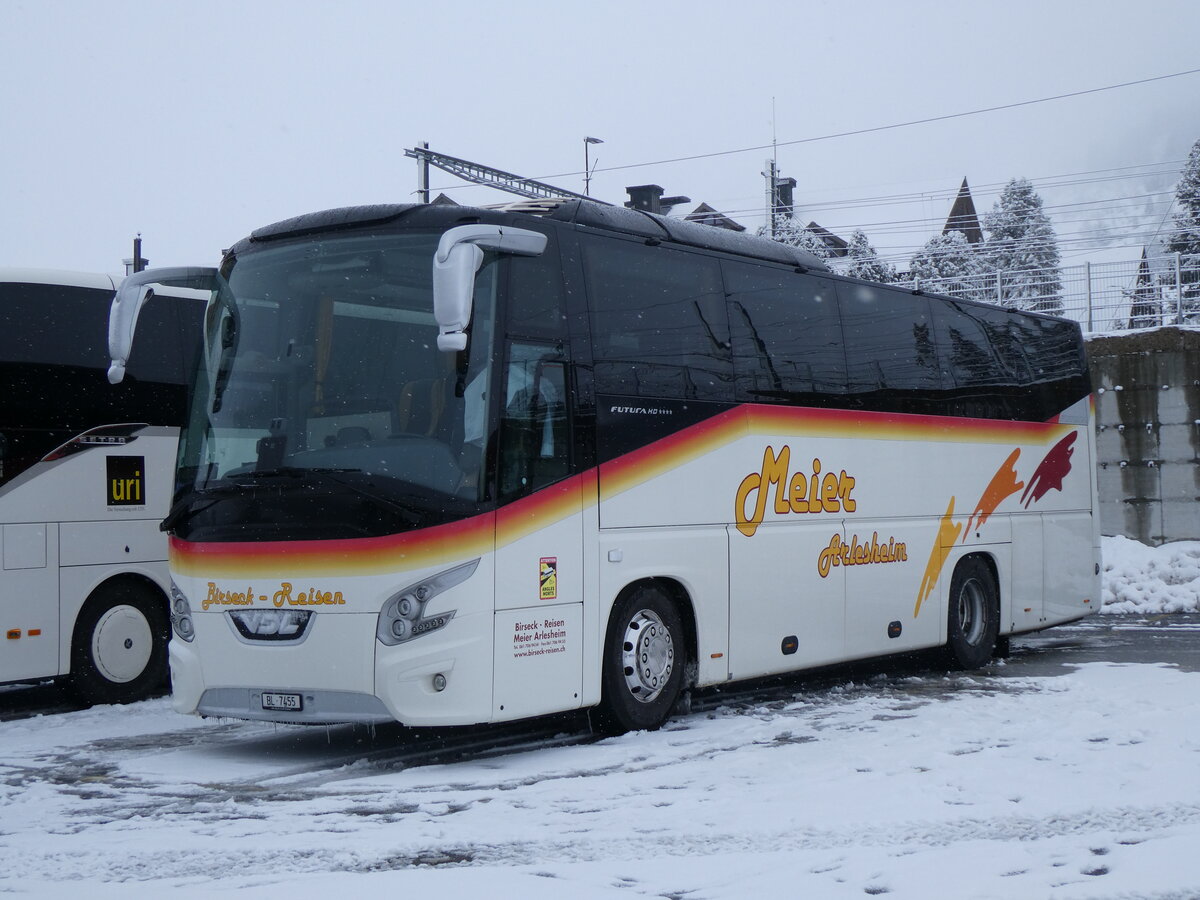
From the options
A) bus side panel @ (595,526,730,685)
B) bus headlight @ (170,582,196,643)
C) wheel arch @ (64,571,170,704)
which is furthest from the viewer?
wheel arch @ (64,571,170,704)

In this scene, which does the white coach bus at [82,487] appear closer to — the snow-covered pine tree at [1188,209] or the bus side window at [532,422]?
the bus side window at [532,422]

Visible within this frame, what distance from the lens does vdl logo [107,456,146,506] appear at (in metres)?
12.6

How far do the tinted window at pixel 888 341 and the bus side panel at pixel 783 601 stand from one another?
161 cm

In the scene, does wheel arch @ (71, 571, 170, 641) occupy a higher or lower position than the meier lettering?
lower

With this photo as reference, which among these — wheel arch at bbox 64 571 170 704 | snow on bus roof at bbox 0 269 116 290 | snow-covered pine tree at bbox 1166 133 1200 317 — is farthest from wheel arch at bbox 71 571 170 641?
snow-covered pine tree at bbox 1166 133 1200 317

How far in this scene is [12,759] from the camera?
978cm

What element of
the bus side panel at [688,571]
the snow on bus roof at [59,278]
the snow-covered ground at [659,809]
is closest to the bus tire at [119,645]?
the snow-covered ground at [659,809]

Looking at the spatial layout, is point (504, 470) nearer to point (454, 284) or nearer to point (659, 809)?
point (454, 284)

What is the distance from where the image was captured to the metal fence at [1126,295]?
24484 mm

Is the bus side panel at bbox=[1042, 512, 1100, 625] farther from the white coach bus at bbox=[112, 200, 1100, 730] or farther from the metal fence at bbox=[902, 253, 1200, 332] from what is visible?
the metal fence at bbox=[902, 253, 1200, 332]

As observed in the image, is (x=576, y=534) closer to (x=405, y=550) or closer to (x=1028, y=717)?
(x=405, y=550)

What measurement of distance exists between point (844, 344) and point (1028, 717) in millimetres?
4034

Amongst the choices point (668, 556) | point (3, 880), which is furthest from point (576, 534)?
point (3, 880)

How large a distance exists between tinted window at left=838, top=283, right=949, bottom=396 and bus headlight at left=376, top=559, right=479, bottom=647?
561cm
